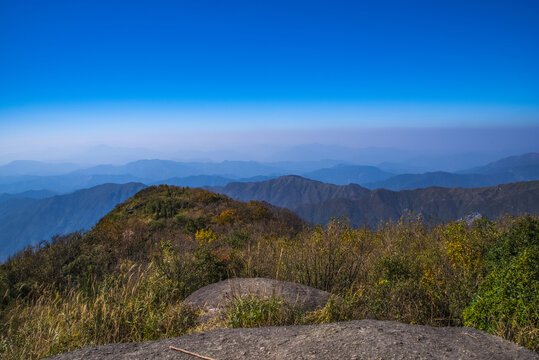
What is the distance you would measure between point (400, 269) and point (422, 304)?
3.07ft

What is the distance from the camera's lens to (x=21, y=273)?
22.7ft

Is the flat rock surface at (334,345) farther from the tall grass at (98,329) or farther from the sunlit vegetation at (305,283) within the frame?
the tall grass at (98,329)

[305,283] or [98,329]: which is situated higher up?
[98,329]

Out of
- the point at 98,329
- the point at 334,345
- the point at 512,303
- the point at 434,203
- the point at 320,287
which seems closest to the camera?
the point at 334,345

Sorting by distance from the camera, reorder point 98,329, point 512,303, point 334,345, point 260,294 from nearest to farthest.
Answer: point 334,345 → point 512,303 → point 98,329 → point 260,294

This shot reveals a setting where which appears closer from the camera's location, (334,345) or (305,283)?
(334,345)

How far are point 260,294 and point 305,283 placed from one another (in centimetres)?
152

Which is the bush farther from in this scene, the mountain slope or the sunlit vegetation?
the mountain slope

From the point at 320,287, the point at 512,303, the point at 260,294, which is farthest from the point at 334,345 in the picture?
the point at 320,287

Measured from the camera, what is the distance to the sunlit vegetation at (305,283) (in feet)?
11.2

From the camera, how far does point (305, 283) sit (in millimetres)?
5996

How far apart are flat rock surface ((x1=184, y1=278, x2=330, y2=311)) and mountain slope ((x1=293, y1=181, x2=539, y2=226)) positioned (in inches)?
2056

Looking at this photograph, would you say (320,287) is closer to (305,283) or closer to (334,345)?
(305,283)

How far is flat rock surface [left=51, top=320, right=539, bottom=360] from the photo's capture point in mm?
2592
